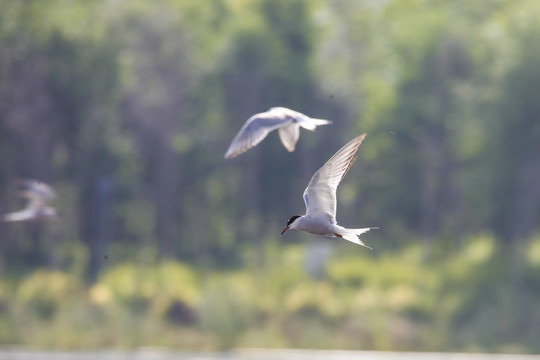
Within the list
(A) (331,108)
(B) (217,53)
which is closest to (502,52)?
(A) (331,108)

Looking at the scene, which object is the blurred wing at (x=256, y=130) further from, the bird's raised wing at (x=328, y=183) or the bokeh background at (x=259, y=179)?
the bokeh background at (x=259, y=179)

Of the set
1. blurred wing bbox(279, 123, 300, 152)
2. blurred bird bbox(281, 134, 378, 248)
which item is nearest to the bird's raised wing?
blurred bird bbox(281, 134, 378, 248)

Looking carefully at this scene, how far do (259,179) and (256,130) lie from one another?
25730 millimetres

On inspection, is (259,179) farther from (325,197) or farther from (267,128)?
(325,197)

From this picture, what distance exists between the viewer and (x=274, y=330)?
26016mm

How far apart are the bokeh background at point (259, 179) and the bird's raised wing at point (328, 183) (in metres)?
17.9

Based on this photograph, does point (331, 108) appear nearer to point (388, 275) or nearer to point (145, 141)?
point (145, 141)

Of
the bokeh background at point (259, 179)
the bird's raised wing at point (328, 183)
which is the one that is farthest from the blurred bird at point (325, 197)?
the bokeh background at point (259, 179)

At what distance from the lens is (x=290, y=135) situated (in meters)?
8.71

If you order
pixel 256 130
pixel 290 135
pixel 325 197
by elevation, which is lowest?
pixel 325 197

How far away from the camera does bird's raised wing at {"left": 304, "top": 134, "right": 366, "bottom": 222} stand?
754 centimetres

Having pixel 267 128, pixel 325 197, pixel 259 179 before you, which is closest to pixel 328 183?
pixel 325 197

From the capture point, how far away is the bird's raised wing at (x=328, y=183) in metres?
7.54

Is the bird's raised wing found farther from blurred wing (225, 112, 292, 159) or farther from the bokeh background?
the bokeh background
